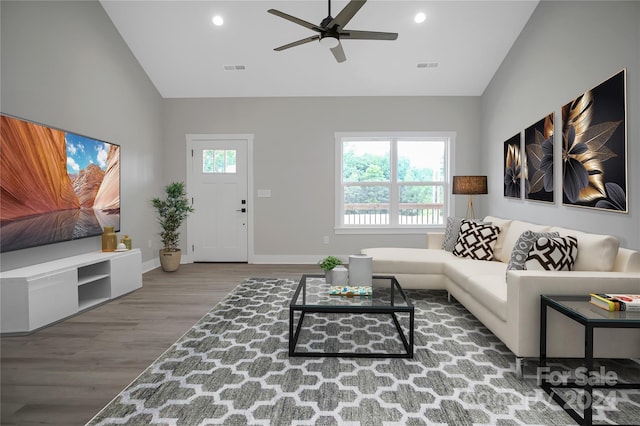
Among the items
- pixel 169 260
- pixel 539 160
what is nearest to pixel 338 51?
pixel 539 160

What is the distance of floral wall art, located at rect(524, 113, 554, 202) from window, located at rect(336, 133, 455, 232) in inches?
68.7

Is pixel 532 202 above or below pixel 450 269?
above

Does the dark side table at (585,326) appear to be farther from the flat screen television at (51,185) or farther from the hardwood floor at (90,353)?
the flat screen television at (51,185)

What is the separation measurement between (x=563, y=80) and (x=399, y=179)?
2.72 meters

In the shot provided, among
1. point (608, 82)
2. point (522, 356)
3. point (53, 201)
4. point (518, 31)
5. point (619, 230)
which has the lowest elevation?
point (522, 356)

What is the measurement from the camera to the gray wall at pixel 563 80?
2.38 meters

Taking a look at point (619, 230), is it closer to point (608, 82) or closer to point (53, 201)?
point (608, 82)

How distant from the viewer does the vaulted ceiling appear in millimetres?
4086

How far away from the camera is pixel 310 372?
2115 mm

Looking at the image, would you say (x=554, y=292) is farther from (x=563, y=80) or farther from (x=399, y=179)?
(x=399, y=179)

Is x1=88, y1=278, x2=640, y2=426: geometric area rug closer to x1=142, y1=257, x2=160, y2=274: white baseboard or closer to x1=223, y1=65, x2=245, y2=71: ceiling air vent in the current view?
x1=142, y1=257, x2=160, y2=274: white baseboard

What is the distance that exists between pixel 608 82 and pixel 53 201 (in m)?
4.76

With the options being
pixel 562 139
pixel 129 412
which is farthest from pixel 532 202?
pixel 129 412

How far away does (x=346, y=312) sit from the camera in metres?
2.25
